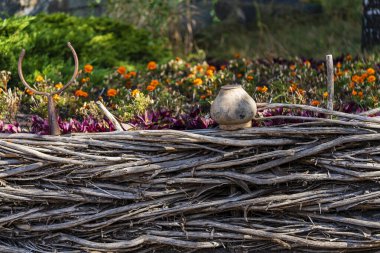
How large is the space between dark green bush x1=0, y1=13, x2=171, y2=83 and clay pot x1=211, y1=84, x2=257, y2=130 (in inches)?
66.1

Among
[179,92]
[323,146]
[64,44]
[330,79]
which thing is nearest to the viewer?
[323,146]

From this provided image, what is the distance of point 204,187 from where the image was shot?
2.78m

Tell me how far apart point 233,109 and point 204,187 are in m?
0.37

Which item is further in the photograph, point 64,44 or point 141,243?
point 64,44

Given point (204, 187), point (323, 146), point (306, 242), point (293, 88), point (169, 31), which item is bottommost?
point (306, 242)

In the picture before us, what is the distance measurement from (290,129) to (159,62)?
268 centimetres

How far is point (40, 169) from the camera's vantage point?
2.85m

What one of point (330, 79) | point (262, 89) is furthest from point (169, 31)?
point (330, 79)

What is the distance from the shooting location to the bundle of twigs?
8.82 ft

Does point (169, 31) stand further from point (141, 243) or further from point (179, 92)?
point (141, 243)

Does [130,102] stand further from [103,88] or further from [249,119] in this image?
[249,119]

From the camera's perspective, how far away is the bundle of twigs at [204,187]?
2688mm

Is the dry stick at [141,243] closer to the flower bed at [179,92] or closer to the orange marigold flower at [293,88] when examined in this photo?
the flower bed at [179,92]

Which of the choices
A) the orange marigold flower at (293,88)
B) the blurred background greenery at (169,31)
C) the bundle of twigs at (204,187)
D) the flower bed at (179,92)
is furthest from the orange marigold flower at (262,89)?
the blurred background greenery at (169,31)
